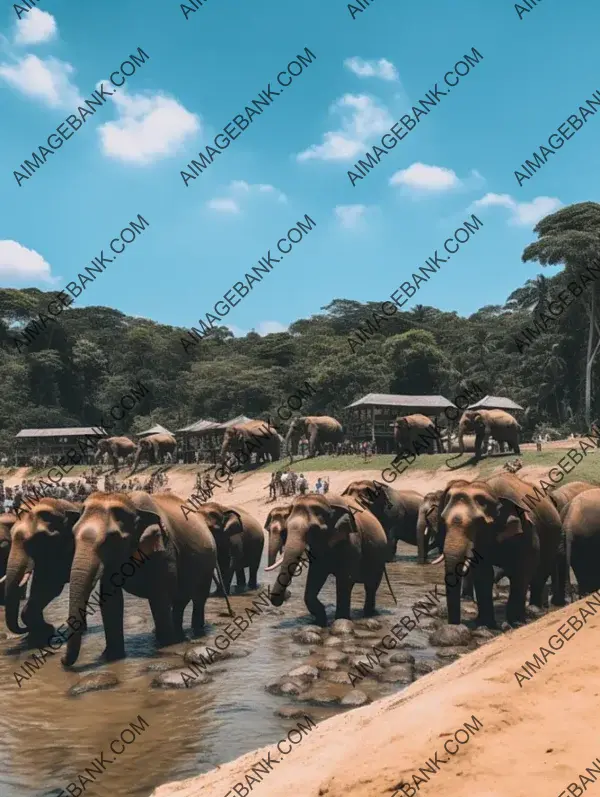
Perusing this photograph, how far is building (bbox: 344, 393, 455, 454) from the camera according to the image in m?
52.0

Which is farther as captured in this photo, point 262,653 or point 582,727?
point 262,653

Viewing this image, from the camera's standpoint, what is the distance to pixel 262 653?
40.8ft

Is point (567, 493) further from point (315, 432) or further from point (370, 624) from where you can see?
point (315, 432)

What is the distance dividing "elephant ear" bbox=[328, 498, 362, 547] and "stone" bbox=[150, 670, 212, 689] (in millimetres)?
3892

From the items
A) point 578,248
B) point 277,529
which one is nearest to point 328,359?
point 578,248

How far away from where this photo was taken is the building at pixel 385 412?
52.0m

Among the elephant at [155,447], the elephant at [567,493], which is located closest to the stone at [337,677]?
the elephant at [567,493]

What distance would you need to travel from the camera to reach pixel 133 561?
37.5ft

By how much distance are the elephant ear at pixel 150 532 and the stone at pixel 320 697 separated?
3259 mm

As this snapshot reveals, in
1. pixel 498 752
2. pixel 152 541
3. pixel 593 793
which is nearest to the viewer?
pixel 593 793

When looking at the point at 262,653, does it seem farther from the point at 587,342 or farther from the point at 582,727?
the point at 587,342

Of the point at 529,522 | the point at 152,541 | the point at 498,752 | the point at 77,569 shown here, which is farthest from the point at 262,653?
the point at 498,752

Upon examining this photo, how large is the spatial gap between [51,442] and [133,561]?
228ft

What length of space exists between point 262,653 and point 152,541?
2985 mm
